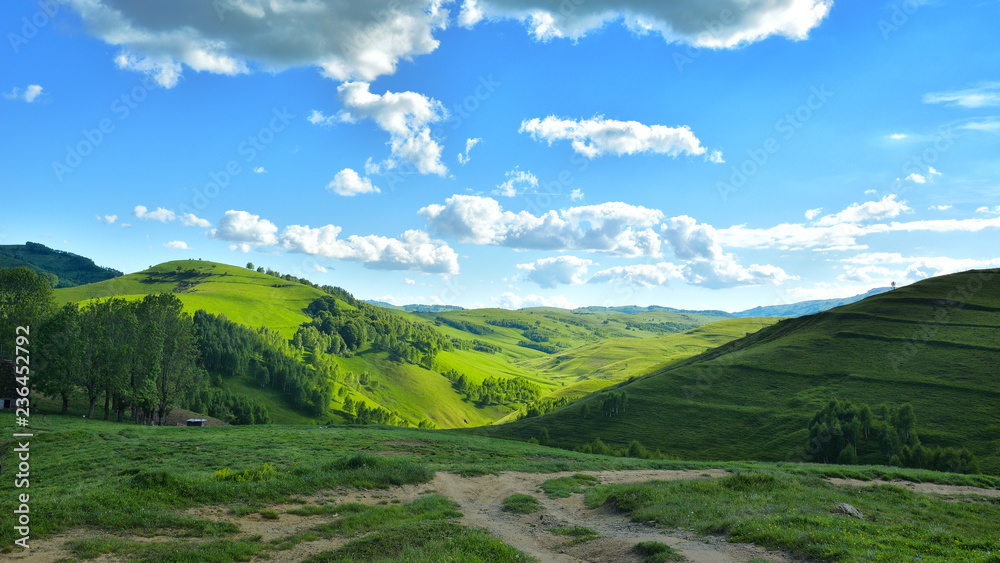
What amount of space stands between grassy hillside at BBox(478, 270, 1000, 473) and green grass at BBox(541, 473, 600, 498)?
62820 millimetres

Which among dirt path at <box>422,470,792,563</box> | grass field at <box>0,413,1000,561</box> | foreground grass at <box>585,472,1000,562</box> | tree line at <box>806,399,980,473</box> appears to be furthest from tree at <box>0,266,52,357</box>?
tree line at <box>806,399,980,473</box>

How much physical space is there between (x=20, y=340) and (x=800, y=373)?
434ft

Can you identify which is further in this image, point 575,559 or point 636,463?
point 636,463

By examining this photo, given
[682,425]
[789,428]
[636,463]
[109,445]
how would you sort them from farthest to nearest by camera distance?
[682,425]
[789,428]
[636,463]
[109,445]

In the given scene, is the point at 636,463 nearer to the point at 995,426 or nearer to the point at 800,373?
the point at 995,426

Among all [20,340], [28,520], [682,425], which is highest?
[20,340]

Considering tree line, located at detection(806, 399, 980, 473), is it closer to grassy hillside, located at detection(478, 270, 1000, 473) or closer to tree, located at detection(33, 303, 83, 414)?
grassy hillside, located at detection(478, 270, 1000, 473)

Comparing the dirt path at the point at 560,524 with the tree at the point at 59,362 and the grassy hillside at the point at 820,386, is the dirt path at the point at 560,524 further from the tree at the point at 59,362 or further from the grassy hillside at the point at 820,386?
the grassy hillside at the point at 820,386

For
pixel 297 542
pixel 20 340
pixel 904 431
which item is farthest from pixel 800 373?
pixel 20 340

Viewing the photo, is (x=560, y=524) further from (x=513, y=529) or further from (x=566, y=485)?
(x=566, y=485)

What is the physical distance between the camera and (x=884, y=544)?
16797 mm

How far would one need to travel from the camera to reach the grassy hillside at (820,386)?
8825cm

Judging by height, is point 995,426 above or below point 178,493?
below

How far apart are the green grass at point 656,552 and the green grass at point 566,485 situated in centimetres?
1248
